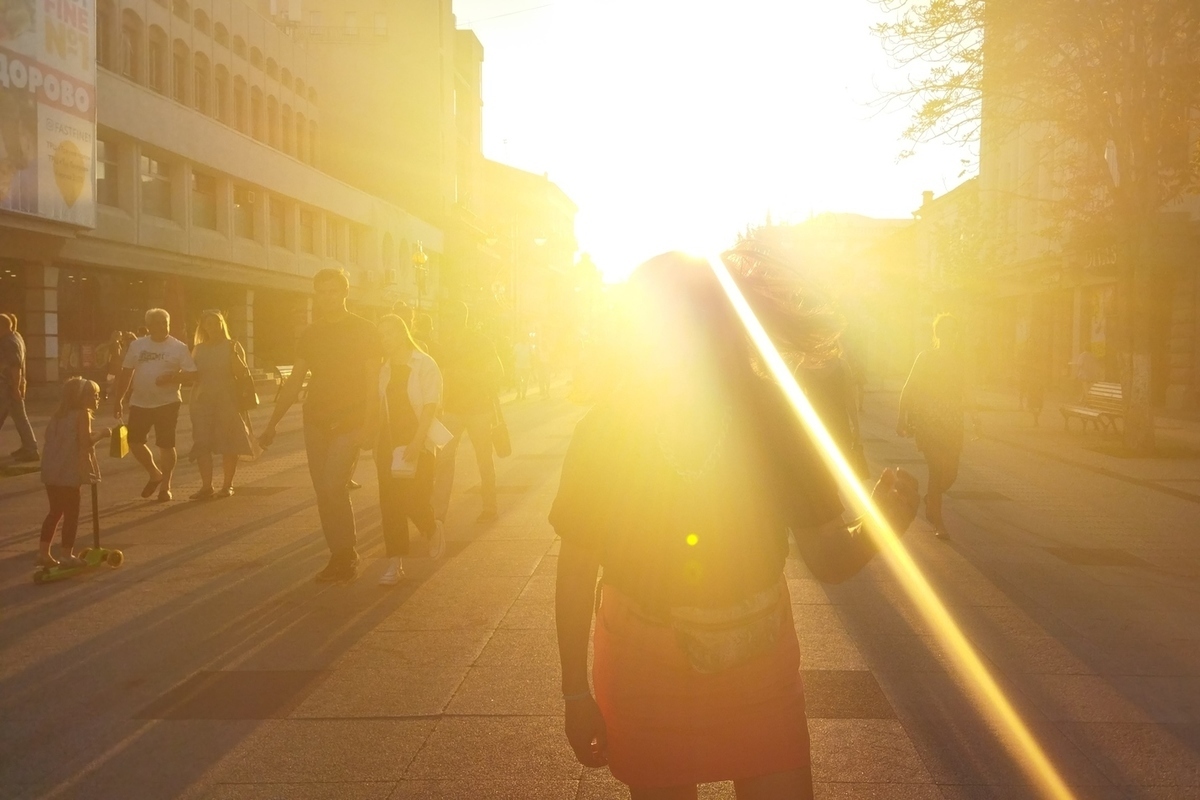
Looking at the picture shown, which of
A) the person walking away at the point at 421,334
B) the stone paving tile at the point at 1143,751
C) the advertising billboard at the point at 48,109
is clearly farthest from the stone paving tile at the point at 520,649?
the advertising billboard at the point at 48,109

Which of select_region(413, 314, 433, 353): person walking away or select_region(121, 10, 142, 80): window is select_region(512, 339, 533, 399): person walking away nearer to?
select_region(121, 10, 142, 80): window

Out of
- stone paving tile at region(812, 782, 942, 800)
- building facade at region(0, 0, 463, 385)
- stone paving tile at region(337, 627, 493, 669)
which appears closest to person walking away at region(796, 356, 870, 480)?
stone paving tile at region(812, 782, 942, 800)

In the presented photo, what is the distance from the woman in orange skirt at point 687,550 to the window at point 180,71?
36711mm

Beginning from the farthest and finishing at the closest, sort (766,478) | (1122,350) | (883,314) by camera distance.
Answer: (883,314) < (1122,350) < (766,478)

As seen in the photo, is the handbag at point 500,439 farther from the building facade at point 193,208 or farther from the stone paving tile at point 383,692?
the building facade at point 193,208

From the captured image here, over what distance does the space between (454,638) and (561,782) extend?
2235 mm

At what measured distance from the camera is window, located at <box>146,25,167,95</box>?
34438 millimetres

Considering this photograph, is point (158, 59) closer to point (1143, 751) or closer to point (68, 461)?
point (68, 461)

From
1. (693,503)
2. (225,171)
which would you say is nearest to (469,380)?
(693,503)

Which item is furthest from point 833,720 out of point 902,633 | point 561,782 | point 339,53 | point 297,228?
point 339,53

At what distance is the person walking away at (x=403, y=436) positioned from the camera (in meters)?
7.94

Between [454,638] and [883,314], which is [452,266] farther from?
[454,638]

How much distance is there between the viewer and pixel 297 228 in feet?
145

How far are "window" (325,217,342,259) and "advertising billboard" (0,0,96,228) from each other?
21765 mm
